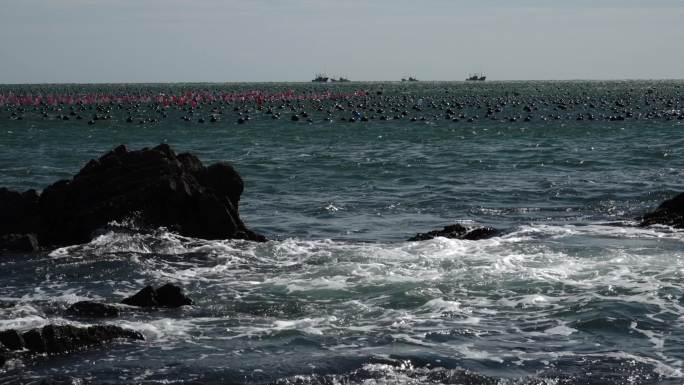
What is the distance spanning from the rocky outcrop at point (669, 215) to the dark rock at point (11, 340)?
1626 centimetres

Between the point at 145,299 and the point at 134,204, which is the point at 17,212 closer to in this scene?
the point at 134,204

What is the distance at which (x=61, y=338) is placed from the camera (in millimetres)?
13750

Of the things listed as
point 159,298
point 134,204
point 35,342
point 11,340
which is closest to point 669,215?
point 134,204

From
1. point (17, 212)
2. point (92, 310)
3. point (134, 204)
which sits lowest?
point (92, 310)

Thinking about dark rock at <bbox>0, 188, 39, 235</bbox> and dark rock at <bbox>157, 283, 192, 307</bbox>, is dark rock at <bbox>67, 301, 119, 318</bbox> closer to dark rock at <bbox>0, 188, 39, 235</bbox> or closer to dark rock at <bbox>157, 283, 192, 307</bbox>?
dark rock at <bbox>157, 283, 192, 307</bbox>

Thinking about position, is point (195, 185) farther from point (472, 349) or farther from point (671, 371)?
point (671, 371)

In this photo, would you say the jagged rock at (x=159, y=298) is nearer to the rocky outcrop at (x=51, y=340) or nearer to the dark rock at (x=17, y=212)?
the rocky outcrop at (x=51, y=340)

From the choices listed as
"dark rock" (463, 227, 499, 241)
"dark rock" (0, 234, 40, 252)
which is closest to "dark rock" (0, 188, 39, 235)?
"dark rock" (0, 234, 40, 252)

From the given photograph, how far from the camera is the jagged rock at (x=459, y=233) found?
76.5ft

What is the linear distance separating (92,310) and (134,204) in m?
7.53

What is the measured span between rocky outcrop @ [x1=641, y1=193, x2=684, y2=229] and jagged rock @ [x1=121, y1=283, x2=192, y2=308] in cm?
1297

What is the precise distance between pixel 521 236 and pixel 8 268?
37.2ft

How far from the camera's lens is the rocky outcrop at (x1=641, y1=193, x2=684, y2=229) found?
80.6ft

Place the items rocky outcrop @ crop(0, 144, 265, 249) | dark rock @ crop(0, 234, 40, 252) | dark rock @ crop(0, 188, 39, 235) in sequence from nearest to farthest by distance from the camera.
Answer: dark rock @ crop(0, 234, 40, 252), rocky outcrop @ crop(0, 144, 265, 249), dark rock @ crop(0, 188, 39, 235)
